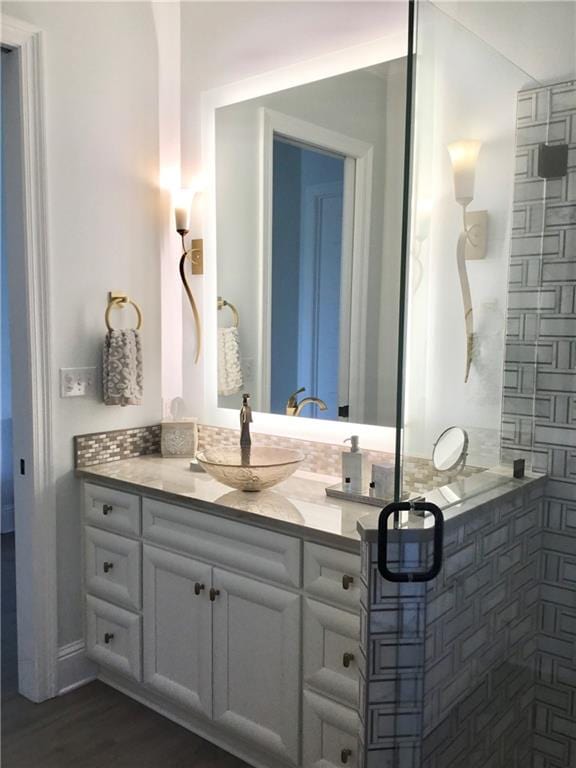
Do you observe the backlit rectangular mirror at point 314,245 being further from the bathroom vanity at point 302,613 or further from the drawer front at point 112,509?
the drawer front at point 112,509

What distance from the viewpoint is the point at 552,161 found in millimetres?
1557

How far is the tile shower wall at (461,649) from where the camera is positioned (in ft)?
4.53

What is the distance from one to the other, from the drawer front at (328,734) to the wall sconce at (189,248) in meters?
1.47

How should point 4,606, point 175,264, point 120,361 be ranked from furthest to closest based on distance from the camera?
point 4,606, point 175,264, point 120,361

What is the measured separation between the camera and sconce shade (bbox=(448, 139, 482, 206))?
4.52 ft

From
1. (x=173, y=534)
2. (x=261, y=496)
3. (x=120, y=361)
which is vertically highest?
(x=120, y=361)

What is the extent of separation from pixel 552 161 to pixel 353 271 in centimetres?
79

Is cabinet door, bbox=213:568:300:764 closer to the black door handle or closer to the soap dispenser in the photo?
the soap dispenser

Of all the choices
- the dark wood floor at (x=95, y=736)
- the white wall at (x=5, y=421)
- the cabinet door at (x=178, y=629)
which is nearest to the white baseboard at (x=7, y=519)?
the white wall at (x=5, y=421)

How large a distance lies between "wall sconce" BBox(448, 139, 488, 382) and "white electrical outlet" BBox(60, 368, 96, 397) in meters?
1.50

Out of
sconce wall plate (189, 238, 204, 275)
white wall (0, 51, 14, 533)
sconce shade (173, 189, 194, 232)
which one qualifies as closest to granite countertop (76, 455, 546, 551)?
sconce wall plate (189, 238, 204, 275)

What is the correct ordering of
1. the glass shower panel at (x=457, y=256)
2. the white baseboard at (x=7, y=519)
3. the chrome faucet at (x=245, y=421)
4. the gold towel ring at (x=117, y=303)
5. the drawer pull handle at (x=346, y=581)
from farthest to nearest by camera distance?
the white baseboard at (x=7, y=519) → the gold towel ring at (x=117, y=303) → the chrome faucet at (x=245, y=421) → the drawer pull handle at (x=346, y=581) → the glass shower panel at (x=457, y=256)

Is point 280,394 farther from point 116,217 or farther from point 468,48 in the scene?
point 468,48

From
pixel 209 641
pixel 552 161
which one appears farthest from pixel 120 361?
pixel 552 161
